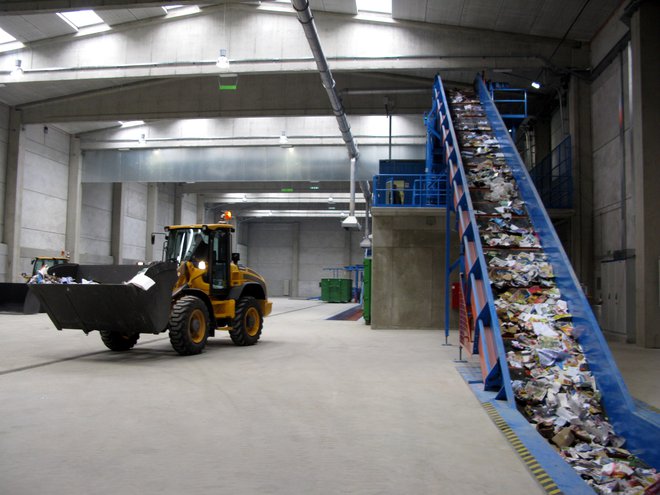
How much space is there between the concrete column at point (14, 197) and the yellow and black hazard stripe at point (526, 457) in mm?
20018

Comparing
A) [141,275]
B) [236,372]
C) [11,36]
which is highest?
[11,36]

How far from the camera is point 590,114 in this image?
14.7m

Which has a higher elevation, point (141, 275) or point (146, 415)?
point (141, 275)

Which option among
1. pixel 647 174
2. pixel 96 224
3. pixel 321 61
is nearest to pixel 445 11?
pixel 321 61

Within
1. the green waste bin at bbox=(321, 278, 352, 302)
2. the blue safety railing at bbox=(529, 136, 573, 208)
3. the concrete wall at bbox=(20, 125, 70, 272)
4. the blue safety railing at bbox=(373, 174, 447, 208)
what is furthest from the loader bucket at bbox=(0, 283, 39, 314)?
the green waste bin at bbox=(321, 278, 352, 302)

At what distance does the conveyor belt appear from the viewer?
5.15 m

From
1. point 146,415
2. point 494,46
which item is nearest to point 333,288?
point 494,46

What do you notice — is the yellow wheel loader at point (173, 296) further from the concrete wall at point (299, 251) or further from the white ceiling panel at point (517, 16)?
the concrete wall at point (299, 251)

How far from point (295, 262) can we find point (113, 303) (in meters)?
36.1

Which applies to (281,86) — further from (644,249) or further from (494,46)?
(644,249)

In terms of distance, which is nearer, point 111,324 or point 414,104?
point 111,324

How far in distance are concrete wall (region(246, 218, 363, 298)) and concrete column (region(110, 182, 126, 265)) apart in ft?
54.0

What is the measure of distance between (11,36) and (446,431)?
18.1 metres

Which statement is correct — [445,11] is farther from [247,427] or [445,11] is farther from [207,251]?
[247,427]
